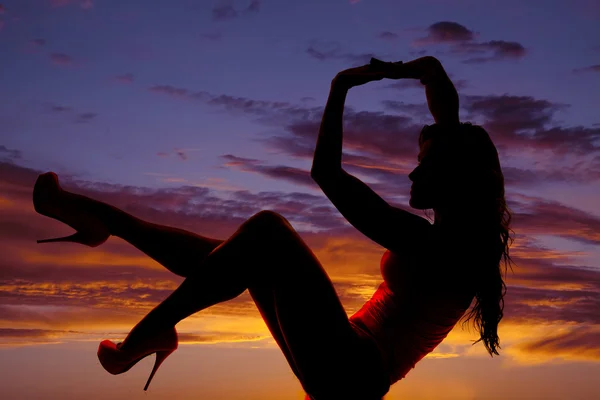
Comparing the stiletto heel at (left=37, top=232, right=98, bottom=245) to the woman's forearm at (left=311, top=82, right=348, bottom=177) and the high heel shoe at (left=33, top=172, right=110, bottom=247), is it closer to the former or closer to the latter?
the high heel shoe at (left=33, top=172, right=110, bottom=247)

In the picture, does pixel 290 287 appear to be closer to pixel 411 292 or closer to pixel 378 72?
pixel 411 292

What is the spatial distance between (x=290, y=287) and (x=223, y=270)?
339 millimetres

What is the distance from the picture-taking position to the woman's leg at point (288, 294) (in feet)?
11.5

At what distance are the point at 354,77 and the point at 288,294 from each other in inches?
44.1

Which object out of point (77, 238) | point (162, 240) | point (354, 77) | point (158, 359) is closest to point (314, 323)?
point (162, 240)

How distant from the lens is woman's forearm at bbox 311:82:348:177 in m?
3.45

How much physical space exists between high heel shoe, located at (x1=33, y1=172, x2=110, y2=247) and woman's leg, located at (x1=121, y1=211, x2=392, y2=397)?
783 millimetres

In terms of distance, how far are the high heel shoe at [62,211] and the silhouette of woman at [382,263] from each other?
2 cm

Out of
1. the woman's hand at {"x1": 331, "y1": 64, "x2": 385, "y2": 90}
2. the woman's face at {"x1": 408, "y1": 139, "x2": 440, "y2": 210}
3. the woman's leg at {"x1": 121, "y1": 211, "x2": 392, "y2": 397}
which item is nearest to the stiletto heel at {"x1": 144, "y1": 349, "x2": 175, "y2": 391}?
the woman's leg at {"x1": 121, "y1": 211, "x2": 392, "y2": 397}

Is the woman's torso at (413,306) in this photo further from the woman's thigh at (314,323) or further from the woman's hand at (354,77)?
the woman's hand at (354,77)

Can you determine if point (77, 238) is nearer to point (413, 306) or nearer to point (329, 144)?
point (329, 144)

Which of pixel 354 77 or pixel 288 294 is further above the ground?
pixel 354 77

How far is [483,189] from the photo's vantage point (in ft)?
12.5

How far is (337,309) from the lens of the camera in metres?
3.58
